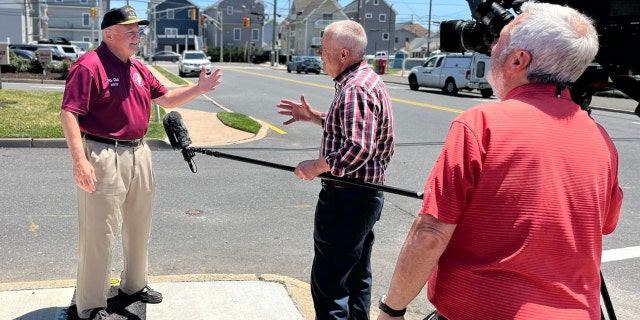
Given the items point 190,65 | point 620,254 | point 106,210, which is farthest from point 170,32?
point 106,210

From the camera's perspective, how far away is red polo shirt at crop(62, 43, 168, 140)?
302cm

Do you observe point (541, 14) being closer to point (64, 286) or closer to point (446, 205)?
point (446, 205)

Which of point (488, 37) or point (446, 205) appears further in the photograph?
point (488, 37)

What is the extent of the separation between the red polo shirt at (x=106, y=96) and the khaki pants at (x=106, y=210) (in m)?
0.10

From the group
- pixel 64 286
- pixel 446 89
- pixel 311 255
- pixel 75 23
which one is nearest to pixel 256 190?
pixel 311 255

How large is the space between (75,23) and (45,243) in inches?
3336

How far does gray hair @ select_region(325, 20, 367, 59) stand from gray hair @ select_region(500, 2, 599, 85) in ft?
4.19

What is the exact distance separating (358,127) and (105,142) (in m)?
1.42

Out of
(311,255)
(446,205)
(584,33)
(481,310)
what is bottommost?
(311,255)

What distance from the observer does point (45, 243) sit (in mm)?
4875

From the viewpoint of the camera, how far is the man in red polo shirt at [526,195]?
1641 mm

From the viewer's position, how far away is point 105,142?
3.17 meters

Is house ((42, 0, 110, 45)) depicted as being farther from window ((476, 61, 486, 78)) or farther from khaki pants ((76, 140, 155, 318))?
khaki pants ((76, 140, 155, 318))

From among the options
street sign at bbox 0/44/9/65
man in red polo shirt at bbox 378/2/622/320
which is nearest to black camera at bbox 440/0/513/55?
man in red polo shirt at bbox 378/2/622/320
